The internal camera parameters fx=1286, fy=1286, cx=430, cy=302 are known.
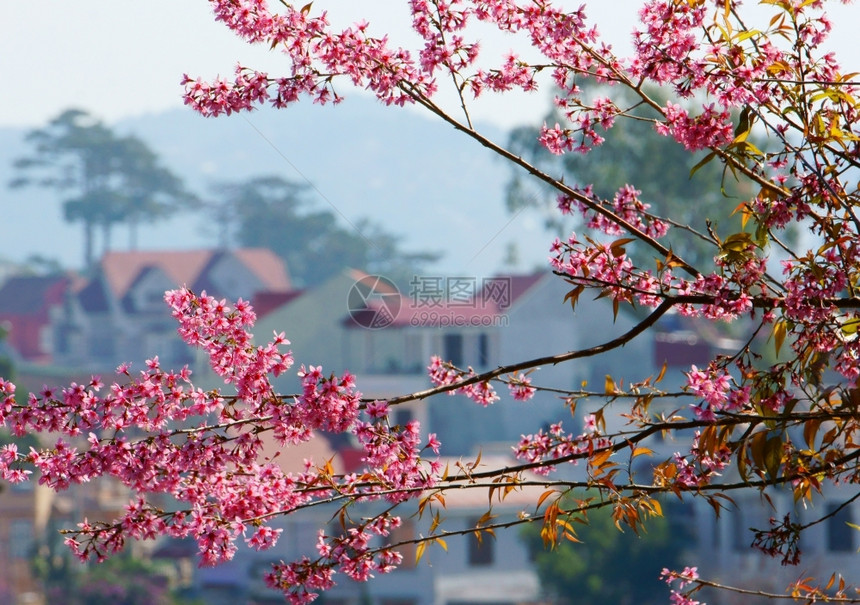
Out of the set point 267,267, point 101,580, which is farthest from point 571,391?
point 267,267

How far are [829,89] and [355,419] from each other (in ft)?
3.90

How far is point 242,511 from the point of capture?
9.17 feet

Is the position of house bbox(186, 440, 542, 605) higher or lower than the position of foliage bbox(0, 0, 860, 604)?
lower

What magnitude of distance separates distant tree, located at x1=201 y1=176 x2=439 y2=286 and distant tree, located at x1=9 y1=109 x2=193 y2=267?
3.63 m

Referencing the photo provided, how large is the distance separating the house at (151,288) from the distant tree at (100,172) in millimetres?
13236

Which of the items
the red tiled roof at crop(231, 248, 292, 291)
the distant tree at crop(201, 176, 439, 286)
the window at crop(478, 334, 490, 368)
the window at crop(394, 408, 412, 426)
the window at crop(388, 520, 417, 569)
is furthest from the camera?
the distant tree at crop(201, 176, 439, 286)

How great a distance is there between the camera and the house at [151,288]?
8225cm

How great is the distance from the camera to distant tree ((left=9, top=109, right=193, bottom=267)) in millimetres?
98625

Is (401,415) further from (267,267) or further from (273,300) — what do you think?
(267,267)

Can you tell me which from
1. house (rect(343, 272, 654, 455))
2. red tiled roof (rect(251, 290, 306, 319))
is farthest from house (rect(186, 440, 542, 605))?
red tiled roof (rect(251, 290, 306, 319))

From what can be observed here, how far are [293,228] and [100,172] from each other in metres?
16.5

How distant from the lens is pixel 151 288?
8319cm

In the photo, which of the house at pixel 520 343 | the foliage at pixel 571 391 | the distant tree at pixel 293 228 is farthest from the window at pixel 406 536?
the distant tree at pixel 293 228

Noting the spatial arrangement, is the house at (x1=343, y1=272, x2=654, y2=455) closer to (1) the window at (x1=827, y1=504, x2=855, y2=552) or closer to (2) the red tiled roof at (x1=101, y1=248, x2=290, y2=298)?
(1) the window at (x1=827, y1=504, x2=855, y2=552)
